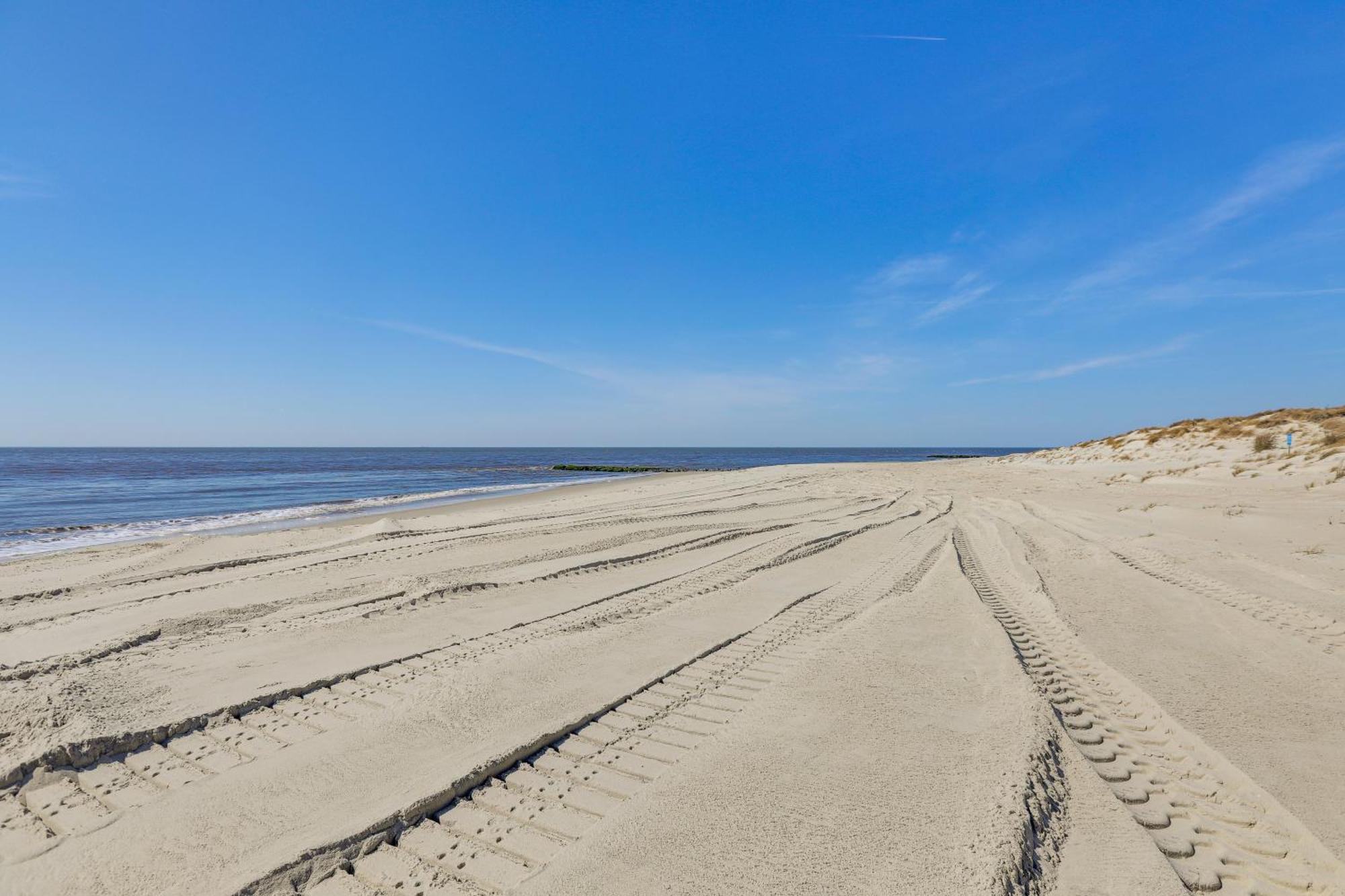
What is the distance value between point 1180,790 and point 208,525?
16.7 meters

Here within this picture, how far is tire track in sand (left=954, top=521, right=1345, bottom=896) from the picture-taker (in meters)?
2.27

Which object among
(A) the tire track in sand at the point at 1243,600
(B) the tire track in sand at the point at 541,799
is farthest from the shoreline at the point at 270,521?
Answer: (A) the tire track in sand at the point at 1243,600

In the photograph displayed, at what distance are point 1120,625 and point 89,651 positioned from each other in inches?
336

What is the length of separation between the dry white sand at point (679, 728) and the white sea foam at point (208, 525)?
4.05 metres

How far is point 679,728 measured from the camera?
340cm

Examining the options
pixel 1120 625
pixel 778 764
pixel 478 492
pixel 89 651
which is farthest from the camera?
pixel 478 492

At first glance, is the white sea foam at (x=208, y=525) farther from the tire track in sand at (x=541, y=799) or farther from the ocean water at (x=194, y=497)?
the tire track in sand at (x=541, y=799)

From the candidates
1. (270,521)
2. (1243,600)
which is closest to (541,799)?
(1243,600)

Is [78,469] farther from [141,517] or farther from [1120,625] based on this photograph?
[1120,625]

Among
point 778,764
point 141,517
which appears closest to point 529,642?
point 778,764

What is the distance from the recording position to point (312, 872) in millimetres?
2270

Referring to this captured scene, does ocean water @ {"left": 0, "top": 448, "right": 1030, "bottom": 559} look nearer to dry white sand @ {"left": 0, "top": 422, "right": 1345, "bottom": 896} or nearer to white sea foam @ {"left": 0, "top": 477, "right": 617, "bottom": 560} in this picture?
white sea foam @ {"left": 0, "top": 477, "right": 617, "bottom": 560}

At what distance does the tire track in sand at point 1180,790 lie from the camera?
89.4 inches

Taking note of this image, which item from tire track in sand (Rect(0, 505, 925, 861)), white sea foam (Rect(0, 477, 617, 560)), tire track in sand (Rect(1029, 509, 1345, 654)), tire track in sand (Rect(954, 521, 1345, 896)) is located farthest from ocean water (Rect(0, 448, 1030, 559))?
tire track in sand (Rect(1029, 509, 1345, 654))
